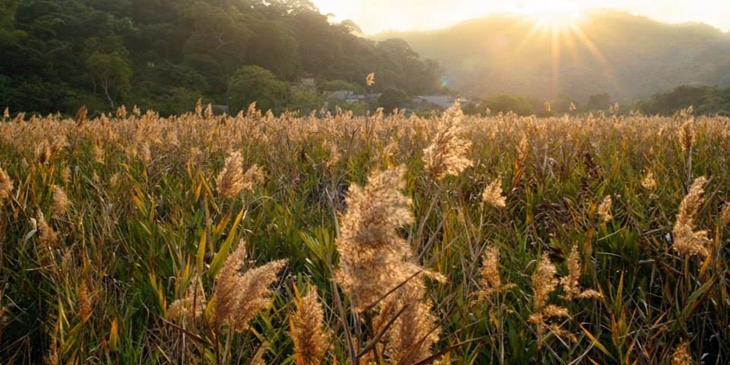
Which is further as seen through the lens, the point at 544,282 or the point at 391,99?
the point at 391,99

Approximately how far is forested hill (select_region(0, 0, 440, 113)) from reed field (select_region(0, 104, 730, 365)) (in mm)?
37031

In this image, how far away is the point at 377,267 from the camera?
0.56m

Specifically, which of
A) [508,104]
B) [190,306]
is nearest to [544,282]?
[190,306]

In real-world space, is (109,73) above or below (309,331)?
below

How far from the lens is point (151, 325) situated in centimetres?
156

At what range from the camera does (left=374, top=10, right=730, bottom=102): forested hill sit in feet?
327

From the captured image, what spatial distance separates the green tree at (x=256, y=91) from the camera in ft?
135

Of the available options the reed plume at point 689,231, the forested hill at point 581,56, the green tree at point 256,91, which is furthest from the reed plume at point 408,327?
the forested hill at point 581,56

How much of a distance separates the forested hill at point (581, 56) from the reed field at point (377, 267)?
97273mm

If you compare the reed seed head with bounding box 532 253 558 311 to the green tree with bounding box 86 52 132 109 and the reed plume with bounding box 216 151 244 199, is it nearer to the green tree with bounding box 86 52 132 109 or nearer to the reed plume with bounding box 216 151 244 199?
the reed plume with bounding box 216 151 244 199

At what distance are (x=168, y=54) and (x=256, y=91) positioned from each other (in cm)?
1962

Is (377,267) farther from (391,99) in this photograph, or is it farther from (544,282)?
(391,99)

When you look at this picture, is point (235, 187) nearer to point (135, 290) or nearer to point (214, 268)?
point (214, 268)

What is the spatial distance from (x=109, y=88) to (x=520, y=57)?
109210 mm
